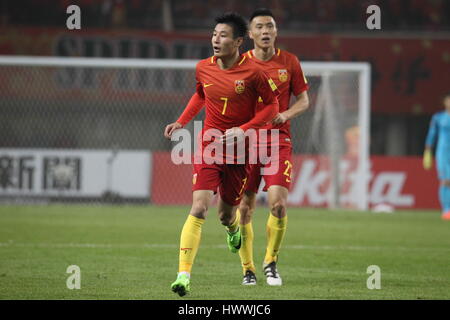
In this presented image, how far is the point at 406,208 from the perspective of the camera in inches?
814

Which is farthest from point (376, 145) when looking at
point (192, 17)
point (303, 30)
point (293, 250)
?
point (293, 250)

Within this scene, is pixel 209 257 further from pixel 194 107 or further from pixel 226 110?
pixel 226 110

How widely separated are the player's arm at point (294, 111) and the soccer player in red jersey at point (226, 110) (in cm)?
8

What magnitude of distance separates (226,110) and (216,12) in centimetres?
1840

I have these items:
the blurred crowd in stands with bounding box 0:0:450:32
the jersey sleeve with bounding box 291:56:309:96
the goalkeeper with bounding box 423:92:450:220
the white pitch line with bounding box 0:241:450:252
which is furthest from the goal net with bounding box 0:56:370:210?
the jersey sleeve with bounding box 291:56:309:96

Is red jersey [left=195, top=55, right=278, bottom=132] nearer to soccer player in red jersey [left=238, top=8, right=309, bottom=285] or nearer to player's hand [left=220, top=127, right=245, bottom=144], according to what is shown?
player's hand [left=220, top=127, right=245, bottom=144]

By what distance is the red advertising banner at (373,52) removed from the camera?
2277 cm

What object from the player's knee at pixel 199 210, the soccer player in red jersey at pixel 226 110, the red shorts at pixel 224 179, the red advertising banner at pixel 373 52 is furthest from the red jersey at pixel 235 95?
the red advertising banner at pixel 373 52

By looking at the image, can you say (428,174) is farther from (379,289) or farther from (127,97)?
(379,289)

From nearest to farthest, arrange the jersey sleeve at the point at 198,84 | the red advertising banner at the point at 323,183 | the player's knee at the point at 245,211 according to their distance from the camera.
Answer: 1. the jersey sleeve at the point at 198,84
2. the player's knee at the point at 245,211
3. the red advertising banner at the point at 323,183

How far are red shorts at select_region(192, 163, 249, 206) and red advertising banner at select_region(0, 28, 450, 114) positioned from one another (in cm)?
1574

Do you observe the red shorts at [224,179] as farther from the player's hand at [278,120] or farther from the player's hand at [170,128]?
the player's hand at [278,120]

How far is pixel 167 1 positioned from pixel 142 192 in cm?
688

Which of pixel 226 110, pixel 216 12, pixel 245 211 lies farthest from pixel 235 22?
pixel 216 12
